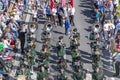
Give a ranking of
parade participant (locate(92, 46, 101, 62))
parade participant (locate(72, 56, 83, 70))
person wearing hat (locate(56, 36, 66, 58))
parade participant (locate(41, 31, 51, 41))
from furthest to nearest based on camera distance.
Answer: parade participant (locate(41, 31, 51, 41)) → person wearing hat (locate(56, 36, 66, 58)) → parade participant (locate(92, 46, 101, 62)) → parade participant (locate(72, 56, 83, 70))

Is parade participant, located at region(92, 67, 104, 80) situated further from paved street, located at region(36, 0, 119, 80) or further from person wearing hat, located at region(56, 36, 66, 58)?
person wearing hat, located at region(56, 36, 66, 58)

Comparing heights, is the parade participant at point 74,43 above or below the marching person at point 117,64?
above

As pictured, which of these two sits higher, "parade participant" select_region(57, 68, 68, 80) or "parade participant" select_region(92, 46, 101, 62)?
"parade participant" select_region(92, 46, 101, 62)

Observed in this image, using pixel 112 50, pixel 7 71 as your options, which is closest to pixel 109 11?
pixel 112 50

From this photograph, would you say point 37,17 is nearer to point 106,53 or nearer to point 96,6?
point 96,6

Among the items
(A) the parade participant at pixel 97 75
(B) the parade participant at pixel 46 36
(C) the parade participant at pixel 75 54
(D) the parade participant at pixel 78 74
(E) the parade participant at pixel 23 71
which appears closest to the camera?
(A) the parade participant at pixel 97 75

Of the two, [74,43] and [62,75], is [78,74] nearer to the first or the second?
[62,75]

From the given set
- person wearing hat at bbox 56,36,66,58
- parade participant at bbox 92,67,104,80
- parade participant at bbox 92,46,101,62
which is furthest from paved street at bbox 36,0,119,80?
parade participant at bbox 92,67,104,80

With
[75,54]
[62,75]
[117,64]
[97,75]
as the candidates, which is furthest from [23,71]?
[117,64]

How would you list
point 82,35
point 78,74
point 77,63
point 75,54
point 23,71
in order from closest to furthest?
point 23,71
point 78,74
point 77,63
point 75,54
point 82,35

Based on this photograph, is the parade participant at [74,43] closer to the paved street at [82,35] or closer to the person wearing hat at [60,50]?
the person wearing hat at [60,50]

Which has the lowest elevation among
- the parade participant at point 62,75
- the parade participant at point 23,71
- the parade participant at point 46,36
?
the parade participant at point 62,75

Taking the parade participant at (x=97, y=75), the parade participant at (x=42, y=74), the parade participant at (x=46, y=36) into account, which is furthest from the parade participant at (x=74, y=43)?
the parade participant at (x=42, y=74)

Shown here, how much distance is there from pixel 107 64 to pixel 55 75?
305 cm
